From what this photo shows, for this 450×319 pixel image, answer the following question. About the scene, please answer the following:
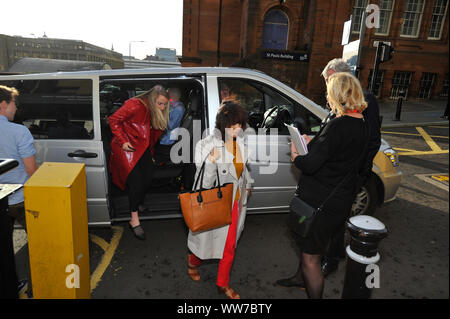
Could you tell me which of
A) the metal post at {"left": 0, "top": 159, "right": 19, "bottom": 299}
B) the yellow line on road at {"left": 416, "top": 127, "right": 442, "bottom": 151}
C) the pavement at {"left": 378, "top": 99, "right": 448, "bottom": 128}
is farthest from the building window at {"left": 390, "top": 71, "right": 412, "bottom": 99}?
the metal post at {"left": 0, "top": 159, "right": 19, "bottom": 299}

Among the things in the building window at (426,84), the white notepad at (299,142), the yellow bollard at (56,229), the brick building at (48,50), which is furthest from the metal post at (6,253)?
the brick building at (48,50)

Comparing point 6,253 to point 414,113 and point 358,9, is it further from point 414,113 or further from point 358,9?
point 358,9

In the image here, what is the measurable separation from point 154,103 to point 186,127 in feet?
2.06

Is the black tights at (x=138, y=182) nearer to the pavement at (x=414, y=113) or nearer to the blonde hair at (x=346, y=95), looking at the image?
the blonde hair at (x=346, y=95)

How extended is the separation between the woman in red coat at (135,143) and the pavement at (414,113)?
954 centimetres

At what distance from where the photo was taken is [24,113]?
3.42 meters

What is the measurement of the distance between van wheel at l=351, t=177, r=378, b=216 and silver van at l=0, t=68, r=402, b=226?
0.5 inches

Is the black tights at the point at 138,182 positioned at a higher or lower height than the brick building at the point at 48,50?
lower

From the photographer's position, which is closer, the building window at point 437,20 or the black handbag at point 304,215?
the black handbag at point 304,215

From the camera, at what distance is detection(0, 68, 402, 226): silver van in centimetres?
327

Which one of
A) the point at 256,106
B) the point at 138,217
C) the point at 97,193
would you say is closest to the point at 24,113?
the point at 97,193

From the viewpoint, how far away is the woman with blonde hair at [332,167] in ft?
6.87

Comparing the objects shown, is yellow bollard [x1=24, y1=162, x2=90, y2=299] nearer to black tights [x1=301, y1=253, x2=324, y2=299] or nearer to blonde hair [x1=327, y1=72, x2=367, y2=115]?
black tights [x1=301, y1=253, x2=324, y2=299]

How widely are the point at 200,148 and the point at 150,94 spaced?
4.60 ft
